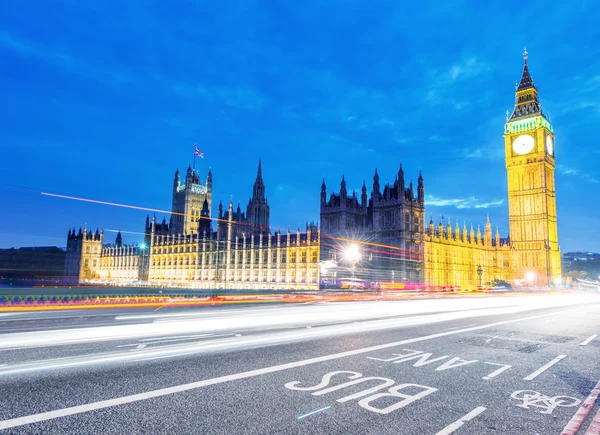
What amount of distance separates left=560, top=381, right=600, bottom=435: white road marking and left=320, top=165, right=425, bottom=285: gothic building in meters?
57.6

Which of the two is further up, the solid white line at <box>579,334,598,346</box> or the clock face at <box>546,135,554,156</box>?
the clock face at <box>546,135,554,156</box>

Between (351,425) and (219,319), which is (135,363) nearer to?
(351,425)

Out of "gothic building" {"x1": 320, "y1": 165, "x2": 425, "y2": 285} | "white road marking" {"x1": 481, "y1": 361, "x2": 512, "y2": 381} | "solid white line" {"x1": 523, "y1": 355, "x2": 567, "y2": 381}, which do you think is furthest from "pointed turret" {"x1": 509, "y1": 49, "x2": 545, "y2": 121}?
"white road marking" {"x1": 481, "y1": 361, "x2": 512, "y2": 381}

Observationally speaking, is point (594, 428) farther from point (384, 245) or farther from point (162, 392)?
point (384, 245)

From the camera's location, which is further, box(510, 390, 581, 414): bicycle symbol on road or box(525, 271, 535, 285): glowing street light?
box(525, 271, 535, 285): glowing street light

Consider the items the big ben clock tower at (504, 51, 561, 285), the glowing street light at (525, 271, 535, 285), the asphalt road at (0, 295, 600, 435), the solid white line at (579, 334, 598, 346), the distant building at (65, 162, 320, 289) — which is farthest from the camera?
the big ben clock tower at (504, 51, 561, 285)

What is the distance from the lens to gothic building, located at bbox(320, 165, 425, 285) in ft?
214

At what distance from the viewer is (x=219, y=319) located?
15.5m

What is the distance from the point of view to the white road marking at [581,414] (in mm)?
4711

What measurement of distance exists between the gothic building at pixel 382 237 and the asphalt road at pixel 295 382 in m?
53.1

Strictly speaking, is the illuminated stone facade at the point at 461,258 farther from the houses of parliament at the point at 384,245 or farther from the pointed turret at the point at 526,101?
the pointed turret at the point at 526,101

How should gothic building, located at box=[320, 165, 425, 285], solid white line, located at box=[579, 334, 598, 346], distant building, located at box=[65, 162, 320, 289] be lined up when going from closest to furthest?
solid white line, located at box=[579, 334, 598, 346]
gothic building, located at box=[320, 165, 425, 285]
distant building, located at box=[65, 162, 320, 289]

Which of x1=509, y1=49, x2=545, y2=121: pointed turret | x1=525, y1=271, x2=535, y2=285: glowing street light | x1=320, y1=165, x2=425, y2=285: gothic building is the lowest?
x1=525, y1=271, x2=535, y2=285: glowing street light

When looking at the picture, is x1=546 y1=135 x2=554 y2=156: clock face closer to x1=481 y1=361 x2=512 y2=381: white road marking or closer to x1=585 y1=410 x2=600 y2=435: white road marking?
x1=481 y1=361 x2=512 y2=381: white road marking
